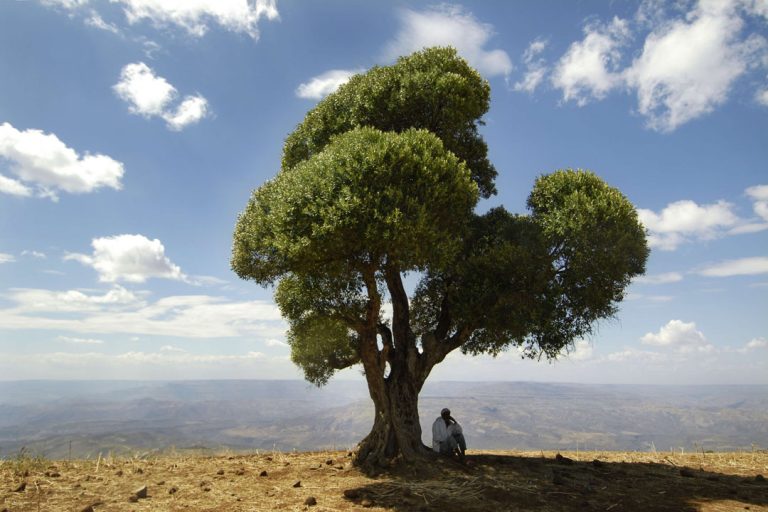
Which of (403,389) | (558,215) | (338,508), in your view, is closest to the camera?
(338,508)

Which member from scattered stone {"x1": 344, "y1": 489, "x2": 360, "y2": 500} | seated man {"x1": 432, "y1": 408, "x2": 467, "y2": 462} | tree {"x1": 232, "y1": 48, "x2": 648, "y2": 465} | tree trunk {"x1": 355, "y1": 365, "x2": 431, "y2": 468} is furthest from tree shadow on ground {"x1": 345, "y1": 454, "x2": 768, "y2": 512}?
tree {"x1": 232, "y1": 48, "x2": 648, "y2": 465}

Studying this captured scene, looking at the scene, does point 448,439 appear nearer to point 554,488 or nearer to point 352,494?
point 554,488

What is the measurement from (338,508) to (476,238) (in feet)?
45.8

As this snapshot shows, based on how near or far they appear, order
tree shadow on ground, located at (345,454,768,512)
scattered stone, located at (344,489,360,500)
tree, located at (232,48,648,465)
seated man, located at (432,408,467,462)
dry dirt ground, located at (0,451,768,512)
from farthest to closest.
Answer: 1. seated man, located at (432,408,467,462)
2. tree, located at (232,48,648,465)
3. scattered stone, located at (344,489,360,500)
4. tree shadow on ground, located at (345,454,768,512)
5. dry dirt ground, located at (0,451,768,512)

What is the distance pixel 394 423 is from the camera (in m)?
19.8

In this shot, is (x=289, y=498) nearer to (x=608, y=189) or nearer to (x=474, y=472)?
(x=474, y=472)

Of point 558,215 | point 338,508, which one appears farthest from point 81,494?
point 558,215

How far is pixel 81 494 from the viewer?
1427cm

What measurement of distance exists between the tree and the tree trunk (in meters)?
0.06

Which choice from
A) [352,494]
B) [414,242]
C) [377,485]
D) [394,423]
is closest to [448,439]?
[394,423]

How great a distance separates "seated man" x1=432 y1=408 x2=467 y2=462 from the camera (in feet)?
65.6

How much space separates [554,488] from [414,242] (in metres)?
9.70

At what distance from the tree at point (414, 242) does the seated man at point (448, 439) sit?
0.73 meters

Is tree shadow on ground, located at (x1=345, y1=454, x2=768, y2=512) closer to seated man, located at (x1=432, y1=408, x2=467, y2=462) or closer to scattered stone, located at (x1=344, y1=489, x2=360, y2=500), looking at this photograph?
scattered stone, located at (x1=344, y1=489, x2=360, y2=500)
